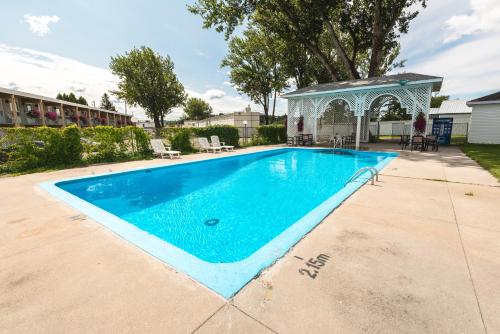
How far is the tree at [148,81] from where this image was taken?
28656mm

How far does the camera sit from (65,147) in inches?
375

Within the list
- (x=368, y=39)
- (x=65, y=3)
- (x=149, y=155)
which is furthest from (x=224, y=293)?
(x=368, y=39)

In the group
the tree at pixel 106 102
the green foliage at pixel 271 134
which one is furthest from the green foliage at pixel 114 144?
the tree at pixel 106 102

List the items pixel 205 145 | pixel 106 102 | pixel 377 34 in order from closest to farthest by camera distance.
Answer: pixel 205 145, pixel 377 34, pixel 106 102

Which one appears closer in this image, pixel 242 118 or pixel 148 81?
pixel 148 81

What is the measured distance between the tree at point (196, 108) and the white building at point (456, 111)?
190 feet

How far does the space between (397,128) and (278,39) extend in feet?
65.4

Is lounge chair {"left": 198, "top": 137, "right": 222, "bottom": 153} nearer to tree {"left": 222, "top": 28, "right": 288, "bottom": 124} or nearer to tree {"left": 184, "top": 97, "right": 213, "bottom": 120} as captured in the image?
tree {"left": 222, "top": 28, "right": 288, "bottom": 124}

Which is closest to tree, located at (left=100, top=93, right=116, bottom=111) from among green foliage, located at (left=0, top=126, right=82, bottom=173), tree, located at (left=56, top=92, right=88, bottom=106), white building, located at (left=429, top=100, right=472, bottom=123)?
tree, located at (left=56, top=92, right=88, bottom=106)

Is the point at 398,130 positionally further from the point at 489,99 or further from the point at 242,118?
the point at 242,118

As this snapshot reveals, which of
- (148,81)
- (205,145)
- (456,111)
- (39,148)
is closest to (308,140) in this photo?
(205,145)

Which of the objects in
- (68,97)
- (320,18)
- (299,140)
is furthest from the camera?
(68,97)

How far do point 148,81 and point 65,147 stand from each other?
Result: 77.0 feet

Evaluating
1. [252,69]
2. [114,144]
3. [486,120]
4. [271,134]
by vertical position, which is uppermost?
[252,69]
